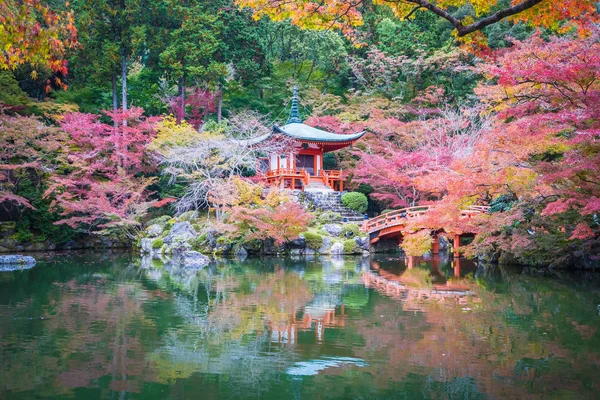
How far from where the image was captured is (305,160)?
25281mm

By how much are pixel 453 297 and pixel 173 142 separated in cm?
1324

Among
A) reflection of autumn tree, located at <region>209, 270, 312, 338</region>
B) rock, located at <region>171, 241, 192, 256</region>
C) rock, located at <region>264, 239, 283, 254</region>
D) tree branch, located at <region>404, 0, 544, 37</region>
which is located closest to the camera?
tree branch, located at <region>404, 0, 544, 37</region>

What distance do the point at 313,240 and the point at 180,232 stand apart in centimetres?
477

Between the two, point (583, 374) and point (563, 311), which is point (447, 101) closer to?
point (563, 311)

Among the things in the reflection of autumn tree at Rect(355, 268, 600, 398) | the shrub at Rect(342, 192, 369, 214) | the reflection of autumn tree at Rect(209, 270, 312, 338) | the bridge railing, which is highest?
the shrub at Rect(342, 192, 369, 214)

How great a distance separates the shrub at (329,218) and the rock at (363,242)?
5.65 feet

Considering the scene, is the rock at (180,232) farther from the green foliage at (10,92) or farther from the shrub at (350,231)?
the green foliage at (10,92)

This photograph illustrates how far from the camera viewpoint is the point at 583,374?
4973 mm

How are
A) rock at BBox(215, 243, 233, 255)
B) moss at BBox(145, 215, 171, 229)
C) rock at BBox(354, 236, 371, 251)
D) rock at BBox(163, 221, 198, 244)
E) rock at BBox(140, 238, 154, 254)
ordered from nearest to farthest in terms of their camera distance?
rock at BBox(215, 243, 233, 255)
rock at BBox(163, 221, 198, 244)
rock at BBox(140, 238, 154, 254)
rock at BBox(354, 236, 371, 251)
moss at BBox(145, 215, 171, 229)

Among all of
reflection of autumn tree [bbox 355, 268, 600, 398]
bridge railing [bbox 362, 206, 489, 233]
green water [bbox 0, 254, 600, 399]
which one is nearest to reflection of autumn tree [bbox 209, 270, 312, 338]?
green water [bbox 0, 254, 600, 399]

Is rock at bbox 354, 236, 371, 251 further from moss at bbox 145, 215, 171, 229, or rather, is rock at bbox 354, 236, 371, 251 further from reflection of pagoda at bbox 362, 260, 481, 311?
moss at bbox 145, 215, 171, 229

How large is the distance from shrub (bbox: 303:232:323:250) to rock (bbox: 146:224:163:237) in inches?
216

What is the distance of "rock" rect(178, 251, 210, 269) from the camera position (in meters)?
15.3

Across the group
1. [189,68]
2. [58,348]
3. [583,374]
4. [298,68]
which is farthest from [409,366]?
[298,68]
